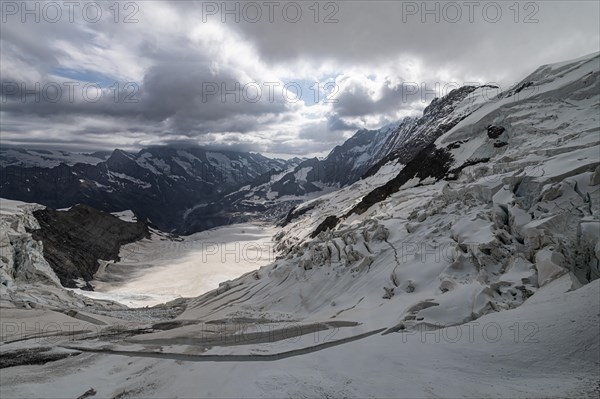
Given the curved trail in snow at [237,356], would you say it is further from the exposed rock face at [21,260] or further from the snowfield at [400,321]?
the exposed rock face at [21,260]

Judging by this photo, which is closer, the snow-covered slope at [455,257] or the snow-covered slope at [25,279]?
the snow-covered slope at [455,257]

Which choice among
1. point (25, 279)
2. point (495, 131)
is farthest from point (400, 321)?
point (495, 131)

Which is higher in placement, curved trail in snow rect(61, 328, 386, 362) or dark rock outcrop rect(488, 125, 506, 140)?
dark rock outcrop rect(488, 125, 506, 140)

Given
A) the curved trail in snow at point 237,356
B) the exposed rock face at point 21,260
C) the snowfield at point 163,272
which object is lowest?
the snowfield at point 163,272

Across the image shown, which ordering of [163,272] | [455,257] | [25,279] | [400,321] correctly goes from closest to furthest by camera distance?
[400,321] → [455,257] → [25,279] → [163,272]

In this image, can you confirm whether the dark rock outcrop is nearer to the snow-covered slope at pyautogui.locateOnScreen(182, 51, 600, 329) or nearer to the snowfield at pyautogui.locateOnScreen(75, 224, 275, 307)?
the snow-covered slope at pyautogui.locateOnScreen(182, 51, 600, 329)

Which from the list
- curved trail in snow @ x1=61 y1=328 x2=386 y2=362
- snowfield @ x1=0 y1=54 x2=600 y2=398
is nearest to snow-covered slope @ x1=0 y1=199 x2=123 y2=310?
snowfield @ x1=0 y1=54 x2=600 y2=398

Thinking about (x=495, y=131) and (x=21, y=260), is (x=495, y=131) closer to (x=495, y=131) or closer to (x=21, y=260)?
(x=495, y=131)

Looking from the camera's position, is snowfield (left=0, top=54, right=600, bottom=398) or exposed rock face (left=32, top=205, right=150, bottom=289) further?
exposed rock face (left=32, top=205, right=150, bottom=289)

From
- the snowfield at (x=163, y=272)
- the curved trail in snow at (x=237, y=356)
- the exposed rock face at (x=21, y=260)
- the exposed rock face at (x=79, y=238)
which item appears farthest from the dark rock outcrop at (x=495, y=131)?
the exposed rock face at (x=79, y=238)
